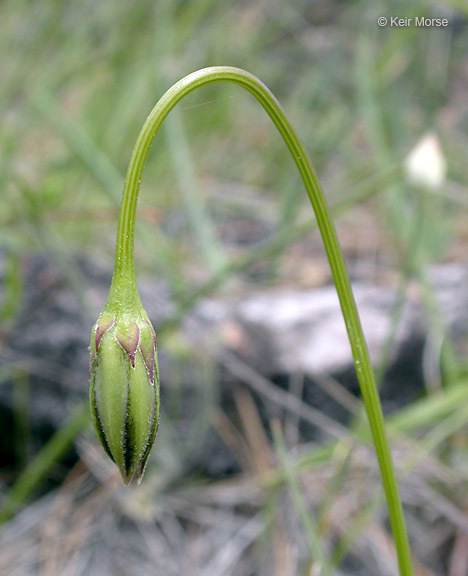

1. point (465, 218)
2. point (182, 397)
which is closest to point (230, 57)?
point (465, 218)

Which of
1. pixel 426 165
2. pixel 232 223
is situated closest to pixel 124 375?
pixel 426 165

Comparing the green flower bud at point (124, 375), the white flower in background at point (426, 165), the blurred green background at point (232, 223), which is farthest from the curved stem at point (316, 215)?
the white flower in background at point (426, 165)

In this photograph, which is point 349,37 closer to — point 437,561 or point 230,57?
point 230,57

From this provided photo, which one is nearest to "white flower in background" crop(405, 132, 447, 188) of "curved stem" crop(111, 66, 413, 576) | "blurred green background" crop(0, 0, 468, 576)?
"blurred green background" crop(0, 0, 468, 576)

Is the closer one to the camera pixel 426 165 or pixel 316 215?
pixel 316 215

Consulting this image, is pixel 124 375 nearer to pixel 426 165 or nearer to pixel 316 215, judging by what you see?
pixel 316 215

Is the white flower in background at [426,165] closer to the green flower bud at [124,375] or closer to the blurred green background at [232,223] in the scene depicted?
the blurred green background at [232,223]
